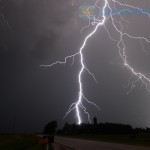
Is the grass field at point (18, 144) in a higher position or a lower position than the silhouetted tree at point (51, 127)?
lower

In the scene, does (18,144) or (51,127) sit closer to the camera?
(18,144)

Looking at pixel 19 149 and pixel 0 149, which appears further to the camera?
pixel 19 149

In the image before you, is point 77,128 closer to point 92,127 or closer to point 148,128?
point 92,127

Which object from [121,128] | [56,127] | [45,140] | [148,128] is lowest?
[45,140]

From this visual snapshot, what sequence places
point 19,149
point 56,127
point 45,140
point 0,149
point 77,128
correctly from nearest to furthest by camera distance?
1. point 45,140
2. point 0,149
3. point 19,149
4. point 77,128
5. point 56,127

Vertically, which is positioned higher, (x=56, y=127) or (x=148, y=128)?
(x=56, y=127)

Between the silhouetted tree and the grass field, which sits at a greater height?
the silhouetted tree

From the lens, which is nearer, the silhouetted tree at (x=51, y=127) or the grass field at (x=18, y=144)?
the grass field at (x=18, y=144)

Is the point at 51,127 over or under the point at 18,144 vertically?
over

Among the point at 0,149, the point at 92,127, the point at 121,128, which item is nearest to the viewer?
the point at 0,149

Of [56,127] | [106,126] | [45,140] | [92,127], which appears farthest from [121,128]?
[45,140]

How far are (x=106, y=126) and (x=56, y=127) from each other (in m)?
44.9

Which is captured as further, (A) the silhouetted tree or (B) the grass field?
(A) the silhouetted tree

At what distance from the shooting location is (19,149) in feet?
95.1
